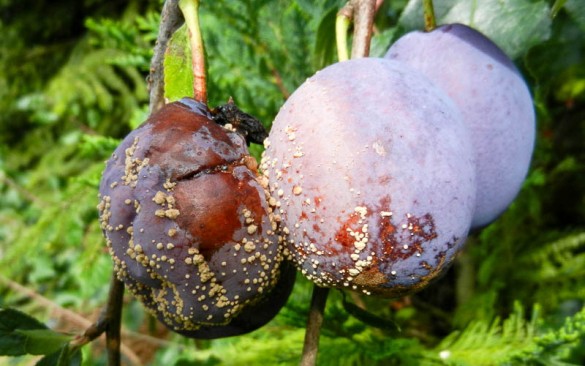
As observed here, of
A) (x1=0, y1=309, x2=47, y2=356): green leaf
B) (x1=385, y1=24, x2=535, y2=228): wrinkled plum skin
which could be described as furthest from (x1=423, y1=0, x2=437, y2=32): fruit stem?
(x1=0, y1=309, x2=47, y2=356): green leaf

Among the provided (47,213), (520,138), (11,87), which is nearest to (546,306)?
(520,138)

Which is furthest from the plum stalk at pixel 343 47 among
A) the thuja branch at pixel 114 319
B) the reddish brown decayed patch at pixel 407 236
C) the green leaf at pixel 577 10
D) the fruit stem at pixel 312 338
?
the green leaf at pixel 577 10

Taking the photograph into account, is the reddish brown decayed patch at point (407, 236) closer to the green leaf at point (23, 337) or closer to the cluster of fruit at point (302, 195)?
the cluster of fruit at point (302, 195)

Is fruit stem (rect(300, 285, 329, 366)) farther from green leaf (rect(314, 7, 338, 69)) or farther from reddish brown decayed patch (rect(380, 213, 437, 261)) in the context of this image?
green leaf (rect(314, 7, 338, 69))

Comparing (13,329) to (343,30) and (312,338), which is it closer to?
(312,338)

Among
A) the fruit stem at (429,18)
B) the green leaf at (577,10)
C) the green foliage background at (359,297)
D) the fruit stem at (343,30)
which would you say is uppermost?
the green leaf at (577,10)

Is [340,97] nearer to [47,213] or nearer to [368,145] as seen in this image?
[368,145]
